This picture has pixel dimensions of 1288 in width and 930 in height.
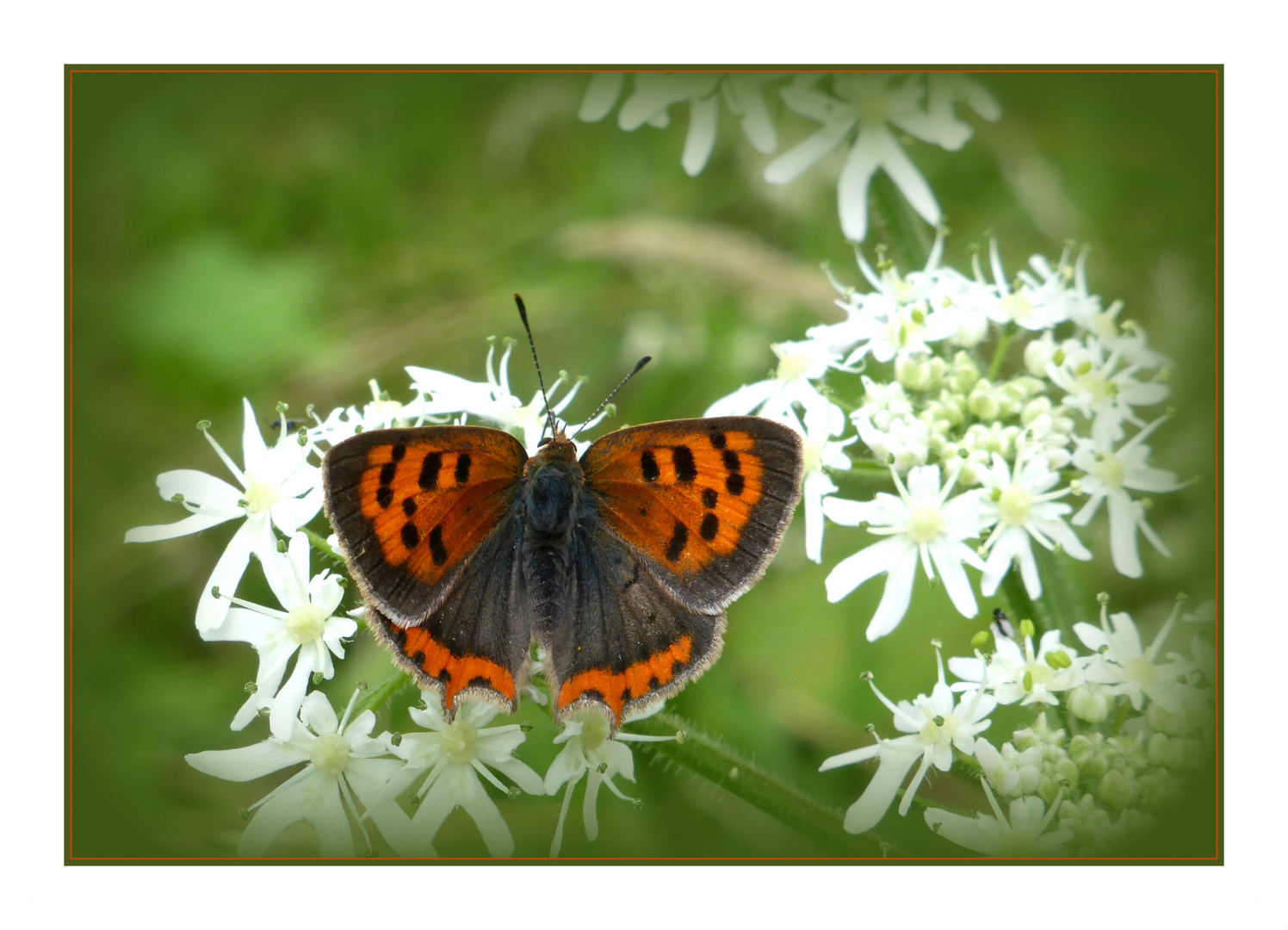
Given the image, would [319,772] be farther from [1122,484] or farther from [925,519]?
[1122,484]

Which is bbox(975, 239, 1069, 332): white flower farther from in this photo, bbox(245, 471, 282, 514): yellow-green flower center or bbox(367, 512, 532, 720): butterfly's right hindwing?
bbox(245, 471, 282, 514): yellow-green flower center

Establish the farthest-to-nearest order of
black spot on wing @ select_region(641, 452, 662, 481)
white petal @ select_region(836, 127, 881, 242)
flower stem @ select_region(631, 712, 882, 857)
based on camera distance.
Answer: white petal @ select_region(836, 127, 881, 242) → flower stem @ select_region(631, 712, 882, 857) → black spot on wing @ select_region(641, 452, 662, 481)

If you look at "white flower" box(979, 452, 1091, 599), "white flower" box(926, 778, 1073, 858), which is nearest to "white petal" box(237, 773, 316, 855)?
"white flower" box(926, 778, 1073, 858)

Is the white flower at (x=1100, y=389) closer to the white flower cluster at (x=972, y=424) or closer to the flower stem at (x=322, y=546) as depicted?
the white flower cluster at (x=972, y=424)

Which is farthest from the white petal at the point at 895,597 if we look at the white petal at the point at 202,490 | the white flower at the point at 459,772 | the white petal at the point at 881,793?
the white petal at the point at 202,490

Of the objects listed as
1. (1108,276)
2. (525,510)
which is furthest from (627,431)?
(1108,276)

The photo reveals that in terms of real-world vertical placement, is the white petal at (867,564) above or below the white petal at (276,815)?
above

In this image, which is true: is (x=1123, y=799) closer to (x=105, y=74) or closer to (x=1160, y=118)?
(x=1160, y=118)
